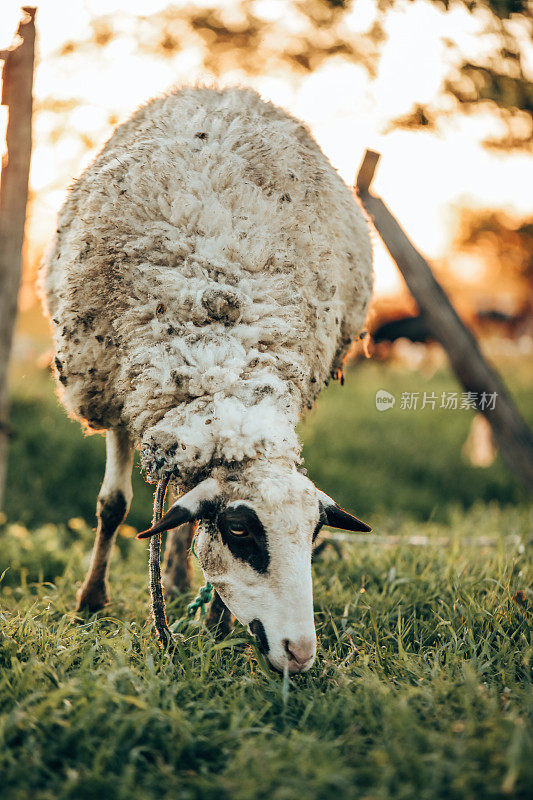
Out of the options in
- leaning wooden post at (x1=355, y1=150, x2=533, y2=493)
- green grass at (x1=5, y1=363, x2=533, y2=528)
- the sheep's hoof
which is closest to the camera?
the sheep's hoof

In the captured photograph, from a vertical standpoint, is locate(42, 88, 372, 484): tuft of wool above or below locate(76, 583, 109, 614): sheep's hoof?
above

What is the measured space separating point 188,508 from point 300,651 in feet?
1.91

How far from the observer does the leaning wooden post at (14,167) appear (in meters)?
3.28

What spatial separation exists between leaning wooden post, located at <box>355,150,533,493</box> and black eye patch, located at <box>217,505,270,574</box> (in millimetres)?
3035

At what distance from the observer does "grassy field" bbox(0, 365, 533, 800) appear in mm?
1805

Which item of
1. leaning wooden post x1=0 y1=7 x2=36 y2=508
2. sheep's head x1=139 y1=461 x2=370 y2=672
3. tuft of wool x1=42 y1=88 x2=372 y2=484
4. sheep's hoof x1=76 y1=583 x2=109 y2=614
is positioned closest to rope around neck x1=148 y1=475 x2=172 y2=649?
tuft of wool x1=42 y1=88 x2=372 y2=484

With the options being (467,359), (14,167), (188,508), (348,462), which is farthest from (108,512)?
(348,462)

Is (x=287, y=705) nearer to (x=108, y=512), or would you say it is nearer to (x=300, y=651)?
(x=300, y=651)

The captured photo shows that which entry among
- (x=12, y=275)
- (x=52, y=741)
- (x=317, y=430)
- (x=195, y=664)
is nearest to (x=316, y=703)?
(x=195, y=664)

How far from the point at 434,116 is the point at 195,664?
3959mm

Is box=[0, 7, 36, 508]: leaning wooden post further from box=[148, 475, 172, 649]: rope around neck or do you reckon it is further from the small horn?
the small horn

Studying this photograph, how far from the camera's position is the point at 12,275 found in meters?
3.39

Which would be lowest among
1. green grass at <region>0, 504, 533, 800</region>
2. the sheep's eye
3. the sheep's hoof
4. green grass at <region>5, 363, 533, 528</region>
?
green grass at <region>5, 363, 533, 528</region>

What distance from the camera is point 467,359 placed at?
188 inches
